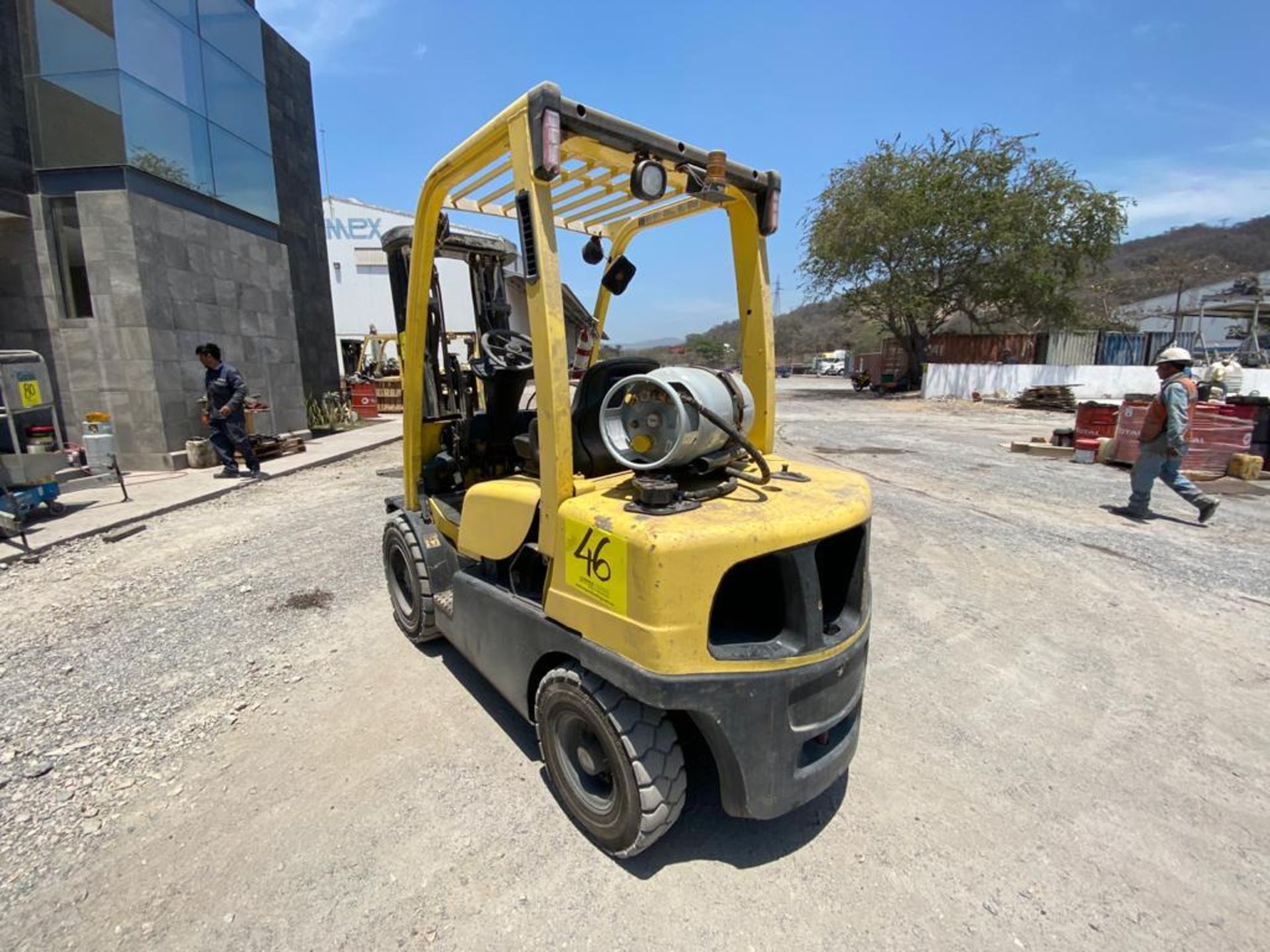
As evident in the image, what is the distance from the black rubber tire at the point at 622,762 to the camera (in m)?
2.04

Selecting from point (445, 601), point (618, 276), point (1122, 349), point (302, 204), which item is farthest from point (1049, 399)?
point (302, 204)

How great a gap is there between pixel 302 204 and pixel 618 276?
15158 millimetres

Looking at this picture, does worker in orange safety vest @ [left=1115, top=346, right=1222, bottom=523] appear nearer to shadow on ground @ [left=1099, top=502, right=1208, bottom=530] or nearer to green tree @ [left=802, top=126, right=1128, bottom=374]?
shadow on ground @ [left=1099, top=502, right=1208, bottom=530]

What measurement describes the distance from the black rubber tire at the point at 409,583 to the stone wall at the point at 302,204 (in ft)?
41.2

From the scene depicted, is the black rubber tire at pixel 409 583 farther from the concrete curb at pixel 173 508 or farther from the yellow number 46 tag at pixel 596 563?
the concrete curb at pixel 173 508

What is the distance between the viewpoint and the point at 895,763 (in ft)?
8.95

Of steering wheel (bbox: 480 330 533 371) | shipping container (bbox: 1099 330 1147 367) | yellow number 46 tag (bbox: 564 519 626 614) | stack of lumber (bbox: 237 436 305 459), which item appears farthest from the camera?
shipping container (bbox: 1099 330 1147 367)

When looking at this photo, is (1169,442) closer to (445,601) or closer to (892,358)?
(445,601)

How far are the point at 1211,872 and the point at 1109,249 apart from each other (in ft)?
105

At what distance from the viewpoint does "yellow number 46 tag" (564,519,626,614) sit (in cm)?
192

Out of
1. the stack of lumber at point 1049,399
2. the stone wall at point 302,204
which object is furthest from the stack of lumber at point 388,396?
the stack of lumber at point 1049,399

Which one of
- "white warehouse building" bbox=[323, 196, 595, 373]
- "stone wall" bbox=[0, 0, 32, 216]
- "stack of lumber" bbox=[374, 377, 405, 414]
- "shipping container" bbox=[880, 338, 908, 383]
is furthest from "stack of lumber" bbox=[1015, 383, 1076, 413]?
"white warehouse building" bbox=[323, 196, 595, 373]

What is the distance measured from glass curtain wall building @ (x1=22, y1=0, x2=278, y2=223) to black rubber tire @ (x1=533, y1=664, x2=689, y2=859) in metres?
11.0

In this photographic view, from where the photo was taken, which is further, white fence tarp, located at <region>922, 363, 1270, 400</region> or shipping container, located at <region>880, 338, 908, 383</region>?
shipping container, located at <region>880, 338, 908, 383</region>
